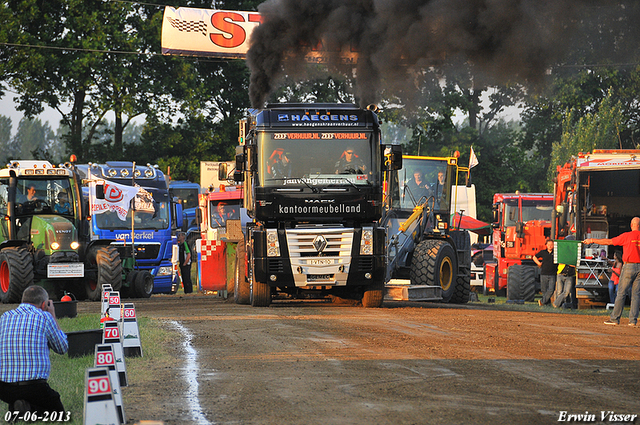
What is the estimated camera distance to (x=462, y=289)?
885 inches

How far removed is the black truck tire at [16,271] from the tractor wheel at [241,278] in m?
4.71

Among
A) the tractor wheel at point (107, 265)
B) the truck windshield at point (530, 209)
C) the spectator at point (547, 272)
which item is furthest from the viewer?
the truck windshield at point (530, 209)

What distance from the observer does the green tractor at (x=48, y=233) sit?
2089cm

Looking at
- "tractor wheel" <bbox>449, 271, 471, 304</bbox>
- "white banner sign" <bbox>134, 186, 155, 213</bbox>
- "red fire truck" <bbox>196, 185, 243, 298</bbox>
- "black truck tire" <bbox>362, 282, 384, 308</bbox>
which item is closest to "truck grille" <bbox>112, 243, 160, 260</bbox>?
"white banner sign" <bbox>134, 186, 155, 213</bbox>

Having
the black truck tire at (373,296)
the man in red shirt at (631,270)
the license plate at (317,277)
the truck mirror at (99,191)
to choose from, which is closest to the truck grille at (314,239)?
the license plate at (317,277)

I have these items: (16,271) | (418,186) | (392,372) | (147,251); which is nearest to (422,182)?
(418,186)

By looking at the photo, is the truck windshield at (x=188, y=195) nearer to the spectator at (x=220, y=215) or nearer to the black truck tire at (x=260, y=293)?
the spectator at (x=220, y=215)

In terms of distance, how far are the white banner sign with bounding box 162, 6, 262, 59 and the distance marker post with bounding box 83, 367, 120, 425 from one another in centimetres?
2948

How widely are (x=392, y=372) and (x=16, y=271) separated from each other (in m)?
12.9

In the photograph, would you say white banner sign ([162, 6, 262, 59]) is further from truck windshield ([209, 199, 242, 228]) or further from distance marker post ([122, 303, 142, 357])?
distance marker post ([122, 303, 142, 357])

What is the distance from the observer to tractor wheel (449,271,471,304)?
2238cm

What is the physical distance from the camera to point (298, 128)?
16969 millimetres

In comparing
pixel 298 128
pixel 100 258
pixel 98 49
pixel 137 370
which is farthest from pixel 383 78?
pixel 98 49

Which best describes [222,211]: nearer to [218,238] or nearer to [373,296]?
[218,238]
